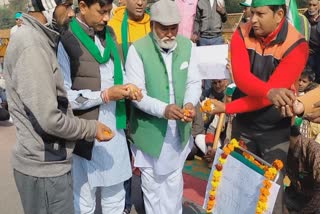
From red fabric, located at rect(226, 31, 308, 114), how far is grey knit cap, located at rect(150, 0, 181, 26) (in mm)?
434

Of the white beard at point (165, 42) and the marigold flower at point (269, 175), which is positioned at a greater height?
the white beard at point (165, 42)

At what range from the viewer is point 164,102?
8.90ft

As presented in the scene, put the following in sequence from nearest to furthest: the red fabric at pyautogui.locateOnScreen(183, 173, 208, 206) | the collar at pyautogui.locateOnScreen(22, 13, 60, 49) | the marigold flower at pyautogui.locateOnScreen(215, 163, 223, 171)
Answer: the collar at pyautogui.locateOnScreen(22, 13, 60, 49) → the marigold flower at pyautogui.locateOnScreen(215, 163, 223, 171) → the red fabric at pyautogui.locateOnScreen(183, 173, 208, 206)

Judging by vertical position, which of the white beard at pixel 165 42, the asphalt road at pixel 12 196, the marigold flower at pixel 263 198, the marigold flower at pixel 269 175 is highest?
the white beard at pixel 165 42

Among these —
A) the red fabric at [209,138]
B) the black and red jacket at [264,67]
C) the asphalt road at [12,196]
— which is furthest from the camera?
the red fabric at [209,138]

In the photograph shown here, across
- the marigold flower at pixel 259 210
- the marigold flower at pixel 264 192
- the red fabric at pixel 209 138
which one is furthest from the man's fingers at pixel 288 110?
the red fabric at pixel 209 138

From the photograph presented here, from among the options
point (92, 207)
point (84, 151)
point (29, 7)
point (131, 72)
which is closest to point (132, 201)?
point (92, 207)

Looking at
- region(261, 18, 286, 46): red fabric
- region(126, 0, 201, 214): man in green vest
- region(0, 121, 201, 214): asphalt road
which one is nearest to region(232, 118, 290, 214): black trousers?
region(126, 0, 201, 214): man in green vest

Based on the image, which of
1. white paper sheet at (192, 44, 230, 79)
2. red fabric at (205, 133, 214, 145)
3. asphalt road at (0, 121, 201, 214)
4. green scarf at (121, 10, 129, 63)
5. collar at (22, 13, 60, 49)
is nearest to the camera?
collar at (22, 13, 60, 49)

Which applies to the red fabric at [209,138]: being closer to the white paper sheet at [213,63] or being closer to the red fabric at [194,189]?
the red fabric at [194,189]

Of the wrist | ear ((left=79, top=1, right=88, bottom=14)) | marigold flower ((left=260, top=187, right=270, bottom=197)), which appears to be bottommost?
marigold flower ((left=260, top=187, right=270, bottom=197))

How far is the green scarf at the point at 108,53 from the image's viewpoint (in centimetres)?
254

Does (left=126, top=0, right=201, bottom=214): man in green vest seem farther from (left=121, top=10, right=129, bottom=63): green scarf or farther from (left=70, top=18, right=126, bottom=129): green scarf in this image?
(left=121, top=10, right=129, bottom=63): green scarf

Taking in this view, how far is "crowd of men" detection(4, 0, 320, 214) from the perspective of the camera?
6.49 ft
